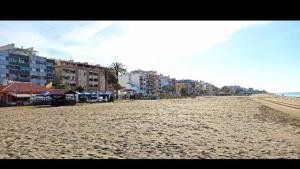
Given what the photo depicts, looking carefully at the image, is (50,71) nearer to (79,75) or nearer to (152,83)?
(79,75)

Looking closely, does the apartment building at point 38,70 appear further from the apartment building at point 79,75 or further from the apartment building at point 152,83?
the apartment building at point 152,83

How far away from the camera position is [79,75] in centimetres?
8825

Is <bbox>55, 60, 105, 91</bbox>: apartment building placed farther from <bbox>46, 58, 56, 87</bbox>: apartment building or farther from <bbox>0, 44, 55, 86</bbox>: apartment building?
<bbox>0, 44, 55, 86</bbox>: apartment building

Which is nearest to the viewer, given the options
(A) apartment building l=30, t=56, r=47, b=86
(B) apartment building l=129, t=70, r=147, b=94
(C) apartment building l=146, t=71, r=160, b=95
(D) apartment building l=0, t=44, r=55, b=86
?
(D) apartment building l=0, t=44, r=55, b=86

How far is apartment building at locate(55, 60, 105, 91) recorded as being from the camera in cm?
8238

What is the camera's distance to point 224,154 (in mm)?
8414

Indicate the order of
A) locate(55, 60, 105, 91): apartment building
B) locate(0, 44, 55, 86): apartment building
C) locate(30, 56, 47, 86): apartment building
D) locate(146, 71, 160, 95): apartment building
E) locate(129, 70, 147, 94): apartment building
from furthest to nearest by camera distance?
locate(146, 71, 160, 95): apartment building < locate(129, 70, 147, 94): apartment building < locate(55, 60, 105, 91): apartment building < locate(30, 56, 47, 86): apartment building < locate(0, 44, 55, 86): apartment building

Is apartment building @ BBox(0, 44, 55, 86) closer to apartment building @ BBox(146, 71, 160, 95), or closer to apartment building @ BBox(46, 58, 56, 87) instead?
apartment building @ BBox(46, 58, 56, 87)

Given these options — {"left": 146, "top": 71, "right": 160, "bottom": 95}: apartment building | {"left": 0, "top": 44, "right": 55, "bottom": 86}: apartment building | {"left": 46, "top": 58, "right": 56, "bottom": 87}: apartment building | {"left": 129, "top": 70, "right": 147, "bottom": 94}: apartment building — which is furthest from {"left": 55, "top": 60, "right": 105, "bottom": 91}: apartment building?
{"left": 146, "top": 71, "right": 160, "bottom": 95}: apartment building

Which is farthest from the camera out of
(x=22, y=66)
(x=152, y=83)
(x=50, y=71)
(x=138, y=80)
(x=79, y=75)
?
(x=152, y=83)

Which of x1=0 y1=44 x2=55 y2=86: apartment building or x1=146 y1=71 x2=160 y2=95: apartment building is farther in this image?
x1=146 y1=71 x2=160 y2=95: apartment building

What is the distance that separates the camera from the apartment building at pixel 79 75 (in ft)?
270

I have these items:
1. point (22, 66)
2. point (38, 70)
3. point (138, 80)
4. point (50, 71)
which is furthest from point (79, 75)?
point (138, 80)
